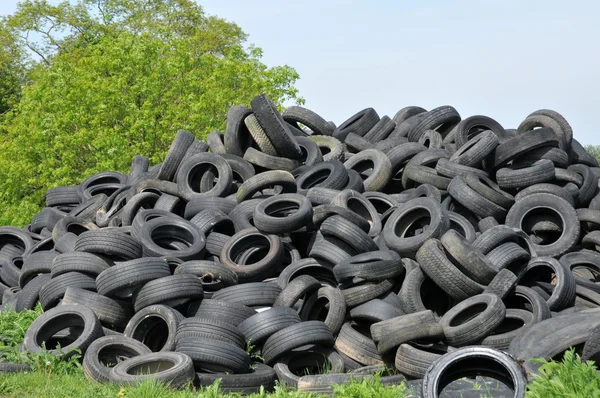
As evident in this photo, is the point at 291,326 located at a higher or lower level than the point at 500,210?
lower

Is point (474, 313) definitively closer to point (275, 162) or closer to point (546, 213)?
point (546, 213)

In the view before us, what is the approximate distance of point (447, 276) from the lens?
11086 millimetres

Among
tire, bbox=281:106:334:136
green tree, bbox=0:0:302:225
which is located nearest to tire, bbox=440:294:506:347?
tire, bbox=281:106:334:136

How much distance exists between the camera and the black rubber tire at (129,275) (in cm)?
1108

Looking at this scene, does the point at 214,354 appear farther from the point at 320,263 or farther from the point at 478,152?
the point at 478,152

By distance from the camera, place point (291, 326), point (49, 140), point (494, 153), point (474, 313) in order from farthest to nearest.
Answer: point (49, 140) < point (494, 153) < point (474, 313) < point (291, 326)

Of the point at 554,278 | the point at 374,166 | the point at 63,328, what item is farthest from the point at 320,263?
the point at 374,166

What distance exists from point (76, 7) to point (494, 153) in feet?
147

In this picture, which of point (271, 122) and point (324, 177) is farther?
point (324, 177)

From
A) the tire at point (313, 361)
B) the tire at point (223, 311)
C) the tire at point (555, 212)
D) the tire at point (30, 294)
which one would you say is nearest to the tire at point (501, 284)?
the tire at point (313, 361)

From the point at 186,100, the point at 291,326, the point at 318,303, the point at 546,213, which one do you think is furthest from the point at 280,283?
the point at 186,100

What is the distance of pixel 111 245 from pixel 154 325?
1813mm

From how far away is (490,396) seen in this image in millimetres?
7762

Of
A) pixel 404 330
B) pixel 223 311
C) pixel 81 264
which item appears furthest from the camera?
pixel 81 264
